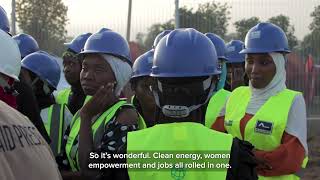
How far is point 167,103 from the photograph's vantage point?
2148 mm

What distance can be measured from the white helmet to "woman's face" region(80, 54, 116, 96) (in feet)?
2.43

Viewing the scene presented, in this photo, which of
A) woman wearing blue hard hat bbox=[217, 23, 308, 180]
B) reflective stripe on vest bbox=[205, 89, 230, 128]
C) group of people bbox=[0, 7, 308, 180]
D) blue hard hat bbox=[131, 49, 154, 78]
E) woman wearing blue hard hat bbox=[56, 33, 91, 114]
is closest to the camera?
group of people bbox=[0, 7, 308, 180]

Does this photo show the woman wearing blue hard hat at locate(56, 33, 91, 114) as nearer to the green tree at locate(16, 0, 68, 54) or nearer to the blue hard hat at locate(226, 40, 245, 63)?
the blue hard hat at locate(226, 40, 245, 63)

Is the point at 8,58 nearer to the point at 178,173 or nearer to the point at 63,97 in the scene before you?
the point at 178,173

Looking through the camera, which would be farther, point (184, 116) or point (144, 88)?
point (144, 88)

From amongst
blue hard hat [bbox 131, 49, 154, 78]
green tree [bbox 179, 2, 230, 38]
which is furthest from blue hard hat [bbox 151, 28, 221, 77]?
green tree [bbox 179, 2, 230, 38]

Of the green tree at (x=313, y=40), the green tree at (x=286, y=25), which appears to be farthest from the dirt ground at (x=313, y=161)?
the green tree at (x=286, y=25)

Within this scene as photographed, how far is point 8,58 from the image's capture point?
2.16 m

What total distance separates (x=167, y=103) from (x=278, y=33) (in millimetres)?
1574

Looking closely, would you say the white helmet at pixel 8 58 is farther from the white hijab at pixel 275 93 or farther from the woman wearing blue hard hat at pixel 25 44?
the woman wearing blue hard hat at pixel 25 44

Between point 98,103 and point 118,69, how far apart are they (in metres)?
0.30

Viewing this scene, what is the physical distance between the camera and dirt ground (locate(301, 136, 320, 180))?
7.97 meters

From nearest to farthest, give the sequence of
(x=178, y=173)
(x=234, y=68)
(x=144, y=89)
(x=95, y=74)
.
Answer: (x=178, y=173) < (x=95, y=74) < (x=144, y=89) < (x=234, y=68)

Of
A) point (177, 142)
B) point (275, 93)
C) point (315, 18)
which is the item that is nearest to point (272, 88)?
point (275, 93)
